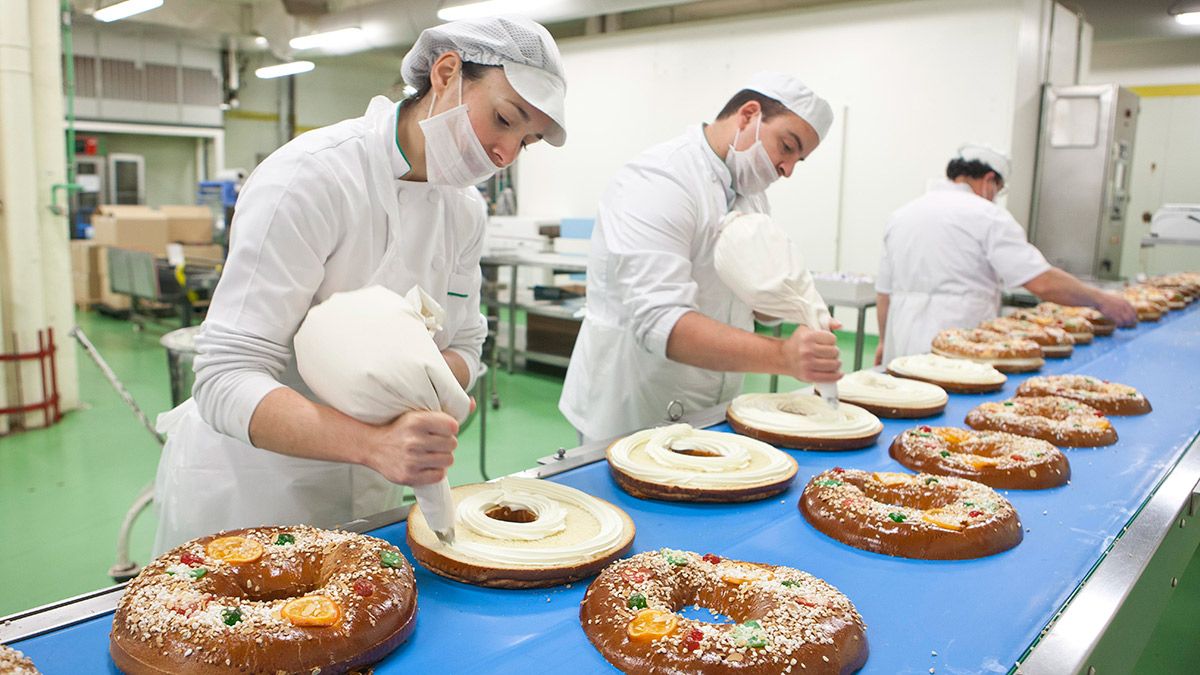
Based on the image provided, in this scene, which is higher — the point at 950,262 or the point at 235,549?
the point at 950,262

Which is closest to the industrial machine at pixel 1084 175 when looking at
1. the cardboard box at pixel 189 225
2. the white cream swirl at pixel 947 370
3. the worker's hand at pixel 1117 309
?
the worker's hand at pixel 1117 309

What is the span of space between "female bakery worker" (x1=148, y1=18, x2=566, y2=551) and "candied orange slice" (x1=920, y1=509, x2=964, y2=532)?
0.85m

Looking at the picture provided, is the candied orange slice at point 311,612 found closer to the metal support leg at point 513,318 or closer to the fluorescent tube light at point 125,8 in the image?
the metal support leg at point 513,318

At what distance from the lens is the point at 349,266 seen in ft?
4.89

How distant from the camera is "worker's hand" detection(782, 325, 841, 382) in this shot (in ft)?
6.35

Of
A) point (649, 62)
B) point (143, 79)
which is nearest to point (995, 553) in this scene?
point (649, 62)

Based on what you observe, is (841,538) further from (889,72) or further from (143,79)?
(143,79)

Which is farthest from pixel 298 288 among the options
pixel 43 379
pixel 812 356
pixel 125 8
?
pixel 125 8

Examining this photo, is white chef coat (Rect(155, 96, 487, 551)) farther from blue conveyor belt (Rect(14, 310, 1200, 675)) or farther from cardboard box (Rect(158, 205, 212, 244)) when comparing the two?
cardboard box (Rect(158, 205, 212, 244))

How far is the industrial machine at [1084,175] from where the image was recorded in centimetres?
673

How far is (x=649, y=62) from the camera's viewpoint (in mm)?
9031

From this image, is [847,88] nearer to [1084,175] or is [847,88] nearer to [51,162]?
[1084,175]

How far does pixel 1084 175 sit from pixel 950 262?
412cm

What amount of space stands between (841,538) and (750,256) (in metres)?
0.74
